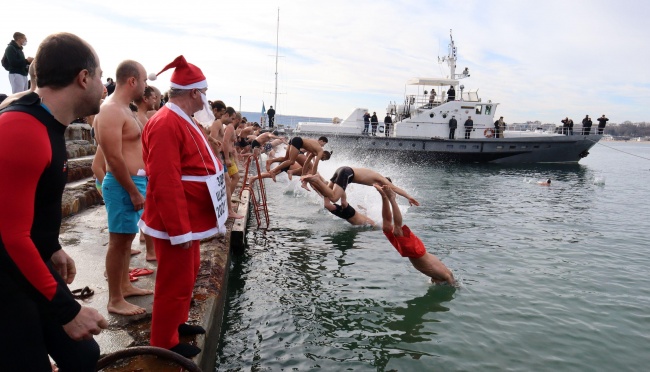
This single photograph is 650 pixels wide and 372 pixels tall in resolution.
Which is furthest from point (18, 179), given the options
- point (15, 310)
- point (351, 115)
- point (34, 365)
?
point (351, 115)

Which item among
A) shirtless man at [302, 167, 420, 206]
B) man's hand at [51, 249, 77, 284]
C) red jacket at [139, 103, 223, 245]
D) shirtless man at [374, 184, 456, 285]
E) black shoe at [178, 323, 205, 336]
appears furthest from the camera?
shirtless man at [302, 167, 420, 206]

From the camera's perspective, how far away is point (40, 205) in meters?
1.80

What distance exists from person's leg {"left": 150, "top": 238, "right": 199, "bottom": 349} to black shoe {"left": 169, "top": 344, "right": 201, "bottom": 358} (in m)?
0.05

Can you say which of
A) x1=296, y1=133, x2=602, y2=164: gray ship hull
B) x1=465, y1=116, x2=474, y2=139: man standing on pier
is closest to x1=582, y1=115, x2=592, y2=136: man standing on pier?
x1=296, y1=133, x2=602, y2=164: gray ship hull

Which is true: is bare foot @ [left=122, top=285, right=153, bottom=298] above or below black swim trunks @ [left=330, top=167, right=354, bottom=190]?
below

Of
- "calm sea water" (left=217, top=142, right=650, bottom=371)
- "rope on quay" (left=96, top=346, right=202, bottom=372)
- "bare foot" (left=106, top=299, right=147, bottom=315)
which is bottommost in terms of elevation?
"calm sea water" (left=217, top=142, right=650, bottom=371)

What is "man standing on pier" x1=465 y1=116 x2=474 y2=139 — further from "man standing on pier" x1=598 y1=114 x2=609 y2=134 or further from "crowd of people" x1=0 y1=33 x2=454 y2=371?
"crowd of people" x1=0 y1=33 x2=454 y2=371

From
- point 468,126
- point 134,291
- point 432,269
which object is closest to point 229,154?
point 432,269

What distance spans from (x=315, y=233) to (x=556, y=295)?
5153mm

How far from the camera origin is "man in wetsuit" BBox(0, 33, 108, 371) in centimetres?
159

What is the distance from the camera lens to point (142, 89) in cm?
384

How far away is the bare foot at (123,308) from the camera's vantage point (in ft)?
12.2

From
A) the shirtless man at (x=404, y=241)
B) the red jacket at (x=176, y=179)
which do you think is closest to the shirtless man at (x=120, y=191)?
the red jacket at (x=176, y=179)

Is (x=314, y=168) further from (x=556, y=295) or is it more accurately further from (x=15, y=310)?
(x=15, y=310)
